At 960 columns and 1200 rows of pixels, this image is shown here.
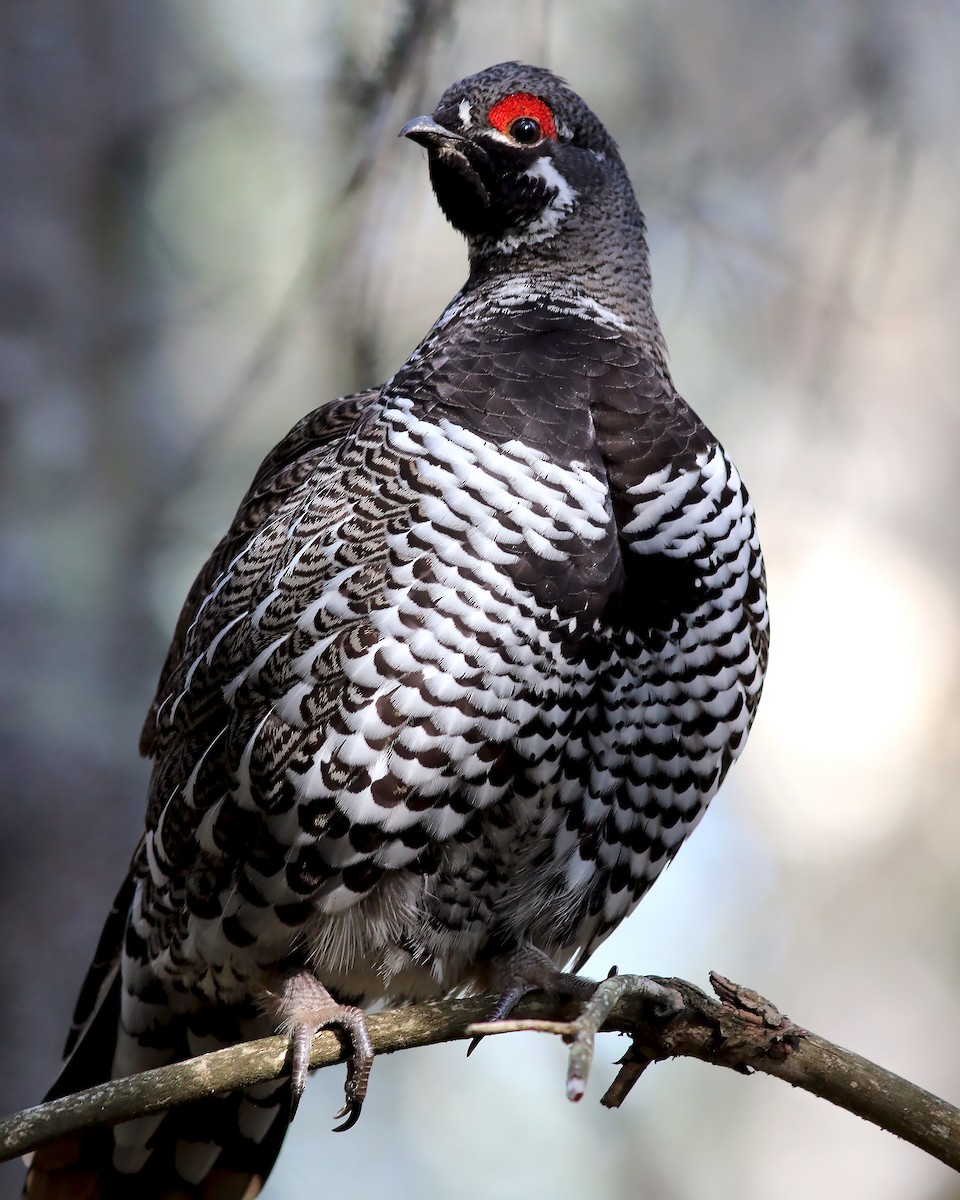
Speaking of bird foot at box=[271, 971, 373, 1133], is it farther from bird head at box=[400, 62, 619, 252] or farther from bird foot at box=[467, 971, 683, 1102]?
bird head at box=[400, 62, 619, 252]

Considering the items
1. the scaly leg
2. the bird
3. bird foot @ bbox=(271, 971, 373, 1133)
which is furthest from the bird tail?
the scaly leg

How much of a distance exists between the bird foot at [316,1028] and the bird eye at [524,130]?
6.33 ft

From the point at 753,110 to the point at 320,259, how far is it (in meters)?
1.76

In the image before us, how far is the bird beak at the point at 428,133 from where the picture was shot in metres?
3.07

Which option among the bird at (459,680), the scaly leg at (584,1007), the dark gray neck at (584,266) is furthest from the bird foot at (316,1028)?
the dark gray neck at (584,266)

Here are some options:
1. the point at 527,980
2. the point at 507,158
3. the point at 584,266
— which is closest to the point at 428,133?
the point at 507,158

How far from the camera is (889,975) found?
536 cm

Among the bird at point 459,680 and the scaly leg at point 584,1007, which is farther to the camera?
the bird at point 459,680

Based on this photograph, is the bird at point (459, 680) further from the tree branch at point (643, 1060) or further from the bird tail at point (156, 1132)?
the tree branch at point (643, 1060)

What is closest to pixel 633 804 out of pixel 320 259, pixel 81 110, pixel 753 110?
pixel 320 259

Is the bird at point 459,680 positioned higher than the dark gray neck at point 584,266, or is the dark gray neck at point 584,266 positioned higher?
the dark gray neck at point 584,266

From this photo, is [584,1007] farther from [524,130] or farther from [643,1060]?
[524,130]

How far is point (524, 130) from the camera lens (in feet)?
10.3

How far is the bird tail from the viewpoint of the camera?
10.2 ft
